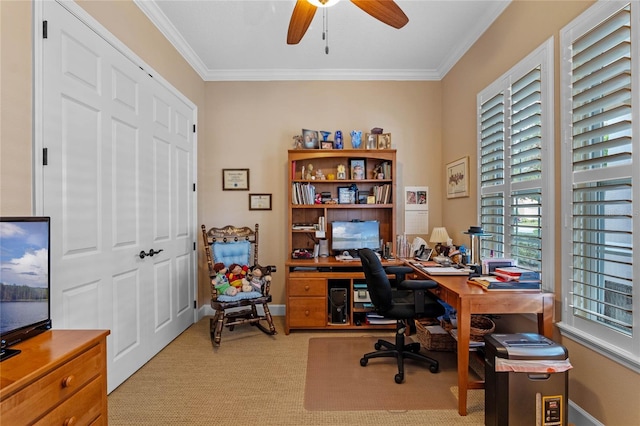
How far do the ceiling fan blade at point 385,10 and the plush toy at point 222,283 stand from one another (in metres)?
2.59

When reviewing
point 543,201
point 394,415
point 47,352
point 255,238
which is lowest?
point 394,415

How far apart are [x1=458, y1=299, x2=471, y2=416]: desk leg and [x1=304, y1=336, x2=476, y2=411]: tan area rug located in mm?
129

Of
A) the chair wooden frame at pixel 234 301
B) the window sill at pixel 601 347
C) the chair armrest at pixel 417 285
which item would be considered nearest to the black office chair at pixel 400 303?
the chair armrest at pixel 417 285

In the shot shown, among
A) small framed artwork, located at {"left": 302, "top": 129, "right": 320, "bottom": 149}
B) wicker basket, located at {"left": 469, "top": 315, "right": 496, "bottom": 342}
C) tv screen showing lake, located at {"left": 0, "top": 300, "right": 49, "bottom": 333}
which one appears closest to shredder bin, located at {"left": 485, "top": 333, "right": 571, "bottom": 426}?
wicker basket, located at {"left": 469, "top": 315, "right": 496, "bottom": 342}

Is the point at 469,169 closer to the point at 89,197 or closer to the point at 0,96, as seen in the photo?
the point at 89,197

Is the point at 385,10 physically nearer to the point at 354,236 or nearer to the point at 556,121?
the point at 556,121

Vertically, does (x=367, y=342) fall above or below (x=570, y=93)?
below

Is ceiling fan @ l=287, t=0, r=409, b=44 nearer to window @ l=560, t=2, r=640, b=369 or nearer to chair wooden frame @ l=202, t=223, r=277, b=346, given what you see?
window @ l=560, t=2, r=640, b=369

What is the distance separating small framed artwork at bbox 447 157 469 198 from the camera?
321 centimetres

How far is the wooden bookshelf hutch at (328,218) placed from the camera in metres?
3.35

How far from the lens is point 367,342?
312 centimetres

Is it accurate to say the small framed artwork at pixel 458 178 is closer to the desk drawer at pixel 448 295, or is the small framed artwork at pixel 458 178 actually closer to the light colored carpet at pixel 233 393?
the desk drawer at pixel 448 295

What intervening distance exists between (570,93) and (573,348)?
1.51m

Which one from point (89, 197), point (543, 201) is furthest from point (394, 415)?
point (89, 197)
